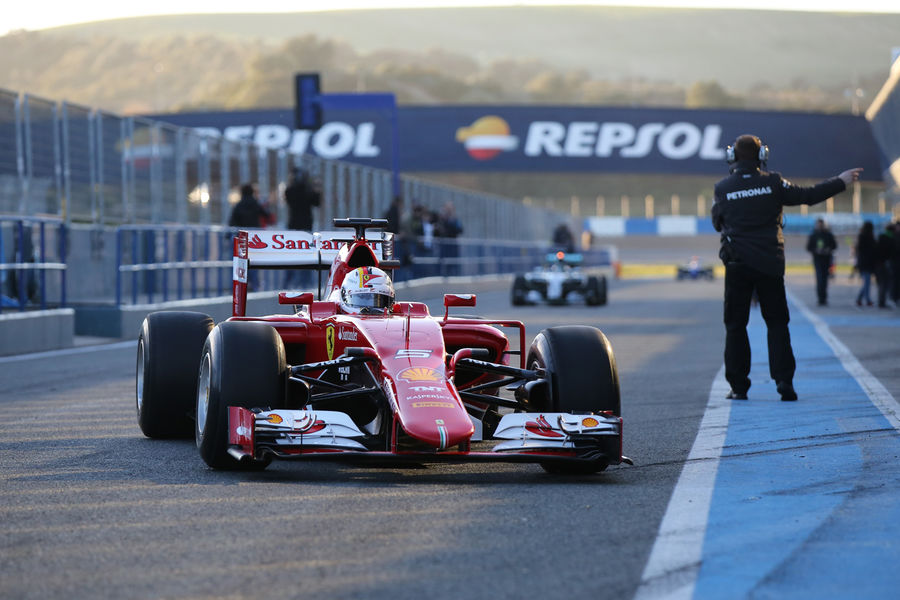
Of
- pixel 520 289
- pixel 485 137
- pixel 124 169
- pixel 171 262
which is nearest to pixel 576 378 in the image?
pixel 171 262

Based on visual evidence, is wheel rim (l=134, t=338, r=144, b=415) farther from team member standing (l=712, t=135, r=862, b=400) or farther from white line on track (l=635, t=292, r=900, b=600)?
team member standing (l=712, t=135, r=862, b=400)

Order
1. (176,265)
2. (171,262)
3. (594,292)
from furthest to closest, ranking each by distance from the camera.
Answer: (594,292) → (171,262) → (176,265)

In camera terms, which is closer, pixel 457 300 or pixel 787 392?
pixel 457 300

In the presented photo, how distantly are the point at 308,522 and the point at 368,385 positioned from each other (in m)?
1.75

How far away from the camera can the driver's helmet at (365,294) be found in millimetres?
8398

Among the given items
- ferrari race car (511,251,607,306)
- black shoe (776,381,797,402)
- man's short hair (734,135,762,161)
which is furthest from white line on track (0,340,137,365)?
ferrari race car (511,251,607,306)

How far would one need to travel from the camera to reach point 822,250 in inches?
1129

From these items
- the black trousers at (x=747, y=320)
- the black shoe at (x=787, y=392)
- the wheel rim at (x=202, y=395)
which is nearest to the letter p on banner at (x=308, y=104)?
the black trousers at (x=747, y=320)

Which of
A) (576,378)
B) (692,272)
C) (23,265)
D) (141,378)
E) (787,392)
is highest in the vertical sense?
(23,265)

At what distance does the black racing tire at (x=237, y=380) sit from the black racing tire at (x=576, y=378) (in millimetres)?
1277

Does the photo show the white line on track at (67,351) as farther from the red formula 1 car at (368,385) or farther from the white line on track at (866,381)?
the white line on track at (866,381)

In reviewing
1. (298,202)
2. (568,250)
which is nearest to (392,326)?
(298,202)

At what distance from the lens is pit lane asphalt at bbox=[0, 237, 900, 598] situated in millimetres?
4863

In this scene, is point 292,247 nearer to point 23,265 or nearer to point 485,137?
point 23,265
